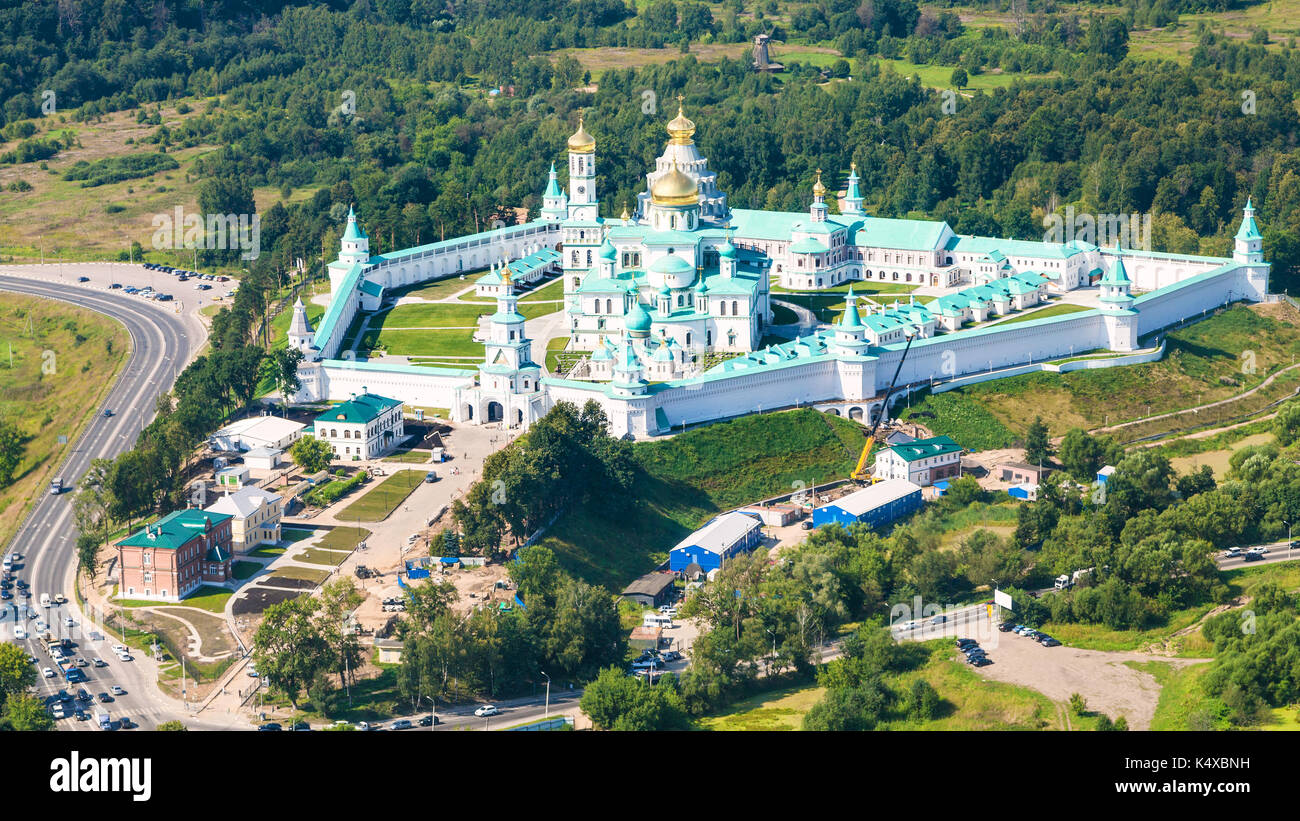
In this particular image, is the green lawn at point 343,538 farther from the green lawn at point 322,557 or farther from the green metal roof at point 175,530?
the green metal roof at point 175,530

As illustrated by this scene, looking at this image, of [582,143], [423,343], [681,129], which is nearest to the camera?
[423,343]

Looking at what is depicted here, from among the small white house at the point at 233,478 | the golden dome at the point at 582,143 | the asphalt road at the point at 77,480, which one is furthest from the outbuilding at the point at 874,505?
the golden dome at the point at 582,143

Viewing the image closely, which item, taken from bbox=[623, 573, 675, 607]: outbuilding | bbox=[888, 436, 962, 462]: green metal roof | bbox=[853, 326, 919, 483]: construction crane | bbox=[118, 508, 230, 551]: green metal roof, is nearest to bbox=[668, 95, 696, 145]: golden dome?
bbox=[853, 326, 919, 483]: construction crane

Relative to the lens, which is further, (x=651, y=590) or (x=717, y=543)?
(x=717, y=543)

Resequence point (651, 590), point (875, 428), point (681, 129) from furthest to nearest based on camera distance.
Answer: point (681, 129), point (875, 428), point (651, 590)

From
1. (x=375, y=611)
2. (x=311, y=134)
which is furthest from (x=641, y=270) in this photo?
(x=311, y=134)

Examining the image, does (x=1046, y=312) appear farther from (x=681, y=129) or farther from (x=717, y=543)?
(x=717, y=543)

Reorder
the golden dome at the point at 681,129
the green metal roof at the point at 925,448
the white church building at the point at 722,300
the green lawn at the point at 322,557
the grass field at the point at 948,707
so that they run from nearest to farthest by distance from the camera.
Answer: the grass field at the point at 948,707 → the green lawn at the point at 322,557 → the green metal roof at the point at 925,448 → the white church building at the point at 722,300 → the golden dome at the point at 681,129

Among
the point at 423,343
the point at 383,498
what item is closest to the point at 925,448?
the point at 383,498
